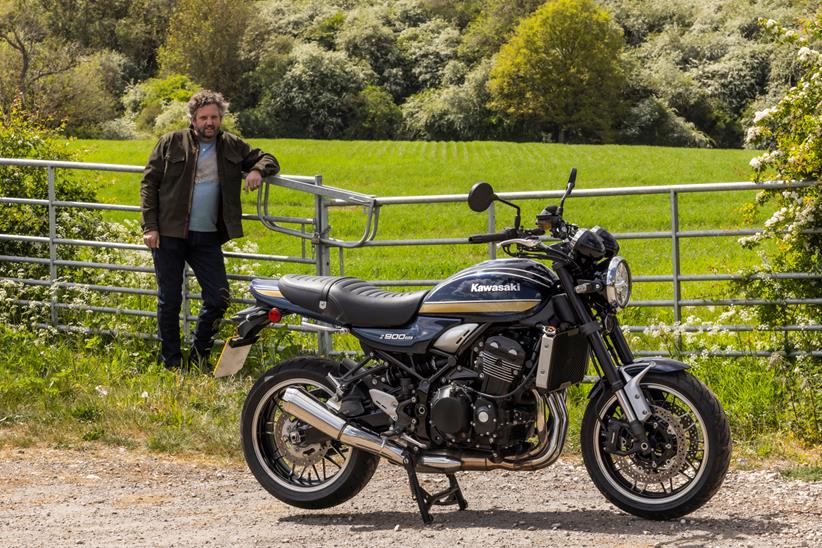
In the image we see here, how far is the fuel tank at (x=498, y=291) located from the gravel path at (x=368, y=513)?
38.2 inches

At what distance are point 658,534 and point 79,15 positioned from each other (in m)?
83.3

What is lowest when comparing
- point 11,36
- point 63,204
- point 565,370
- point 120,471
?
point 120,471

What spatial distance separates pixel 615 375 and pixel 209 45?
74550mm

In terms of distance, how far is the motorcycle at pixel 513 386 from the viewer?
5.49 metres

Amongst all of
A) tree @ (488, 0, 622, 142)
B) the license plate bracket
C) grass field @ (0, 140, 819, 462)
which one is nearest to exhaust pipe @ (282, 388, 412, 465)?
the license plate bracket

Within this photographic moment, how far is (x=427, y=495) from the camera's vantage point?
19.0 feet

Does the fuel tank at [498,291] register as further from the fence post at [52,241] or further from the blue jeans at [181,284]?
the fence post at [52,241]

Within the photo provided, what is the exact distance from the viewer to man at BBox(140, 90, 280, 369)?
8.45 m

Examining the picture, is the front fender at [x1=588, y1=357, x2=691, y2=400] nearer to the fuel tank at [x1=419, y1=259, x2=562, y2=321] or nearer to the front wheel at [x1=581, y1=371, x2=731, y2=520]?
the front wheel at [x1=581, y1=371, x2=731, y2=520]

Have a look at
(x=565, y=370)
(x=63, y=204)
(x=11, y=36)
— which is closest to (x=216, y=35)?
(x=11, y=36)

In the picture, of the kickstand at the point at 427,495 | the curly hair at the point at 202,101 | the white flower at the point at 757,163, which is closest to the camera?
the kickstand at the point at 427,495

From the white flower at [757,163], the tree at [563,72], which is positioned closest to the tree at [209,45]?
the tree at [563,72]

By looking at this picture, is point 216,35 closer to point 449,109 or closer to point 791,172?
point 449,109

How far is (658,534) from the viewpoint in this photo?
5.36 m
